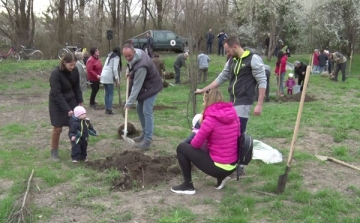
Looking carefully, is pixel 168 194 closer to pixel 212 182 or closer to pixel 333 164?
pixel 212 182

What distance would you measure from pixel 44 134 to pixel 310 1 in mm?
27916

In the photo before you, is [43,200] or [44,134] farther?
[44,134]

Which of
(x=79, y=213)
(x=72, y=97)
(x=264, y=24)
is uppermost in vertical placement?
(x=264, y=24)

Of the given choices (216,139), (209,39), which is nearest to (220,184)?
(216,139)

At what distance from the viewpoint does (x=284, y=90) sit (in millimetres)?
15609

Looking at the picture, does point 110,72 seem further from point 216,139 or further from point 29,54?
point 29,54

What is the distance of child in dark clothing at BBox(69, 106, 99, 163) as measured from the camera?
19.6 feet

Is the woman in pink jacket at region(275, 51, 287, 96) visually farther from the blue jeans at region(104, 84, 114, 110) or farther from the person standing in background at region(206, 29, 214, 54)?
the person standing in background at region(206, 29, 214, 54)

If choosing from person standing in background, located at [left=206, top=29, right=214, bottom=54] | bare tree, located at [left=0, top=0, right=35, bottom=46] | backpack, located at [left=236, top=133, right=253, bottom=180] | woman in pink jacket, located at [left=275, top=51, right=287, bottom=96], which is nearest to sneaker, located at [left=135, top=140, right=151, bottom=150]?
backpack, located at [left=236, top=133, right=253, bottom=180]

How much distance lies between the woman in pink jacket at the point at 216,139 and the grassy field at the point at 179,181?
0.42m

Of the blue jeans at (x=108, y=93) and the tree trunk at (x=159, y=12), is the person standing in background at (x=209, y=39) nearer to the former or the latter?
the tree trunk at (x=159, y=12)

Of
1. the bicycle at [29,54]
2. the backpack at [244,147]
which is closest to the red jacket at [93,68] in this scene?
the backpack at [244,147]

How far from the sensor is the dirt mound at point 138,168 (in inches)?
207

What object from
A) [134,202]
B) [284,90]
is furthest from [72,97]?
[284,90]
